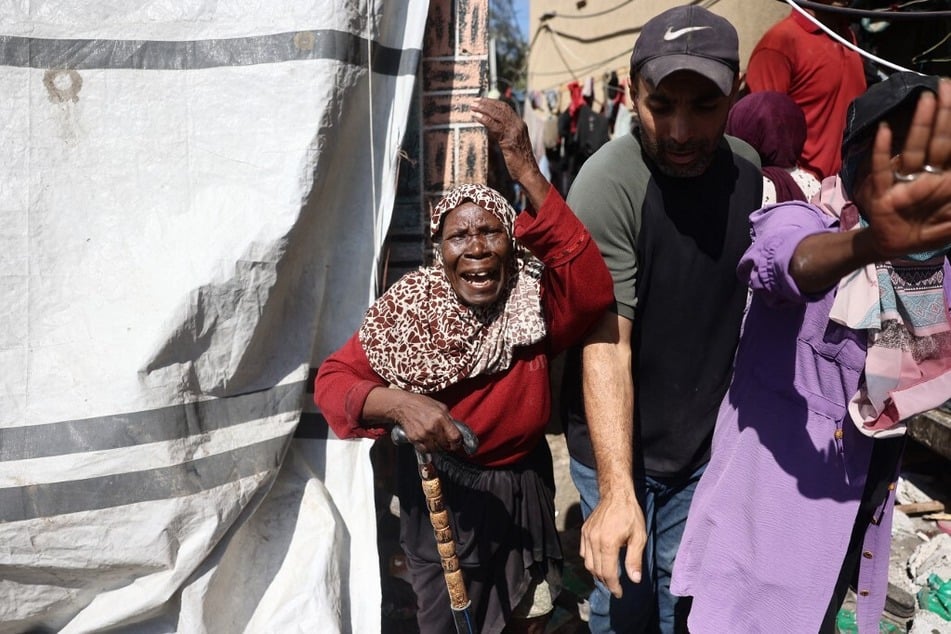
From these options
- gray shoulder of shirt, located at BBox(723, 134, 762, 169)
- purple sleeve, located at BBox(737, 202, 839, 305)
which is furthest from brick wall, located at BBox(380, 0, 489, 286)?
purple sleeve, located at BBox(737, 202, 839, 305)

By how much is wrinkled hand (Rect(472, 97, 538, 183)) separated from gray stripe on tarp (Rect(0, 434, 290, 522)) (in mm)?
1341

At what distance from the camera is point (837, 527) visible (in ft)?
5.24

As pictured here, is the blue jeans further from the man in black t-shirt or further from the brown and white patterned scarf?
the brown and white patterned scarf

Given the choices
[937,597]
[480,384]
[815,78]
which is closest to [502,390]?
[480,384]

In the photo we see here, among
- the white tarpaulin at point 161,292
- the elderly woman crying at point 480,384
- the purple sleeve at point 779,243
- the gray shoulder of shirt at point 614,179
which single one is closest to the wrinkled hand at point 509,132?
the elderly woman crying at point 480,384

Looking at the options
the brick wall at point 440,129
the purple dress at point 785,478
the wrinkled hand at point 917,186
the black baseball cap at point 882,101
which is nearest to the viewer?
the wrinkled hand at point 917,186

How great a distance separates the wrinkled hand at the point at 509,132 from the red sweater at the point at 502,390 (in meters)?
0.29

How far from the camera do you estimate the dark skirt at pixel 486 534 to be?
2.11 meters

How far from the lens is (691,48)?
1.61 meters

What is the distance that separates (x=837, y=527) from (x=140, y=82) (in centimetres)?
229

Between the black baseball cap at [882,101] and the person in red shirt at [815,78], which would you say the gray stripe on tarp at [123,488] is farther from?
the person in red shirt at [815,78]

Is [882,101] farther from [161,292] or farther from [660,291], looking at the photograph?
[161,292]

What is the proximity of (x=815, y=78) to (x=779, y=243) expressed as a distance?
2406 millimetres

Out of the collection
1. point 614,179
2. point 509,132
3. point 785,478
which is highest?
point 509,132
